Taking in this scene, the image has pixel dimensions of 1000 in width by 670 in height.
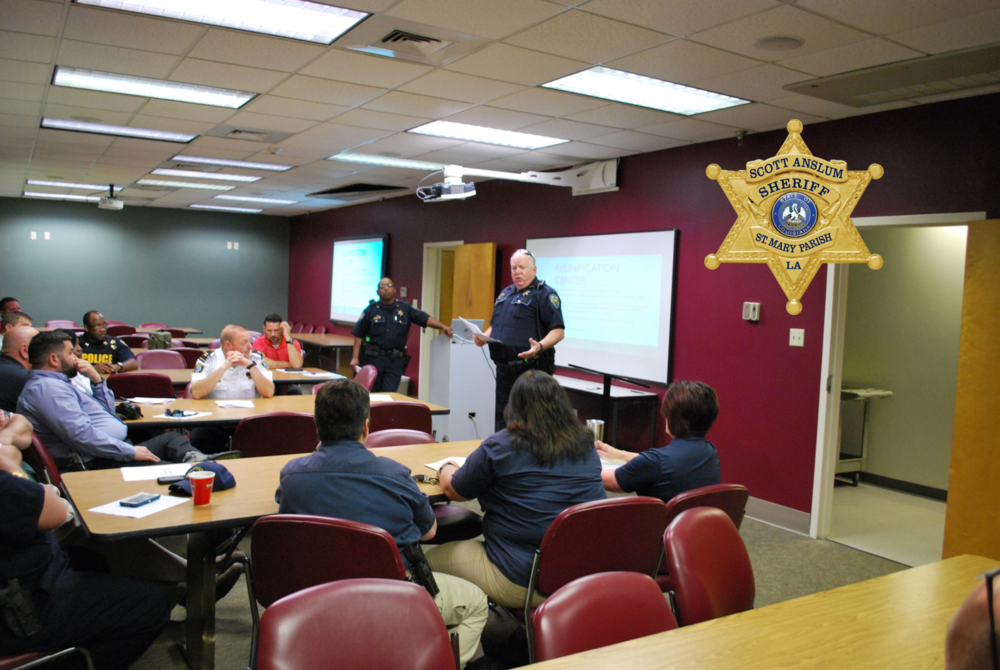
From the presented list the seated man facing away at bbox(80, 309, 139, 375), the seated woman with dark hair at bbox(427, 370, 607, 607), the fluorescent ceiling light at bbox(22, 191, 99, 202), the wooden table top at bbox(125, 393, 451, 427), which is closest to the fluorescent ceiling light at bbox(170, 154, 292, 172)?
the seated man facing away at bbox(80, 309, 139, 375)

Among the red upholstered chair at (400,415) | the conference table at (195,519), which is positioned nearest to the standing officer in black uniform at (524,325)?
the red upholstered chair at (400,415)

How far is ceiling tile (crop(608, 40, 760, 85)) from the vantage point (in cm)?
341

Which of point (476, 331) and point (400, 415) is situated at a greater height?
point (476, 331)

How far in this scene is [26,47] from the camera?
378 cm

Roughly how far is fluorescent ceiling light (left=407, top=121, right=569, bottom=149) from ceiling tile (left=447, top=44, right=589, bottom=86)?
4.45 feet

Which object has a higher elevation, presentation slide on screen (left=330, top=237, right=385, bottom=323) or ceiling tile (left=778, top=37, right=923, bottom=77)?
ceiling tile (left=778, top=37, right=923, bottom=77)

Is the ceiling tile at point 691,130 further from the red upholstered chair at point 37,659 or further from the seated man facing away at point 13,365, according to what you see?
the red upholstered chair at point 37,659

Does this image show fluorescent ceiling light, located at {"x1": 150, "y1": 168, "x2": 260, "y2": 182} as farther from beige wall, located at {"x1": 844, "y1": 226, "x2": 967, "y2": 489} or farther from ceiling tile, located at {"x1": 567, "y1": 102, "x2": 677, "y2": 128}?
beige wall, located at {"x1": 844, "y1": 226, "x2": 967, "y2": 489}

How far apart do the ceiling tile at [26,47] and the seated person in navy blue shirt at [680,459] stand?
3665 mm

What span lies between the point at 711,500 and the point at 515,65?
8.29 feet

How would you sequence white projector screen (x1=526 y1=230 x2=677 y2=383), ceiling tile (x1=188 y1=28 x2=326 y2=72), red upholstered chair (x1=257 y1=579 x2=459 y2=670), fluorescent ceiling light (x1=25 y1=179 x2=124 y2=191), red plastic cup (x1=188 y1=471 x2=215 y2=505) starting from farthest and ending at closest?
Result: 1. fluorescent ceiling light (x1=25 y1=179 x2=124 y2=191)
2. white projector screen (x1=526 y1=230 x2=677 y2=383)
3. ceiling tile (x1=188 y1=28 x2=326 y2=72)
4. red plastic cup (x1=188 y1=471 x2=215 y2=505)
5. red upholstered chair (x1=257 y1=579 x2=459 y2=670)

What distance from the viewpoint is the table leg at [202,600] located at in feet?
8.43

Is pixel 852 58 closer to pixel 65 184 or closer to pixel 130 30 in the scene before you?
pixel 130 30

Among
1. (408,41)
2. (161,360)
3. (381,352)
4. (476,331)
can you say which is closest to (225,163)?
(161,360)
